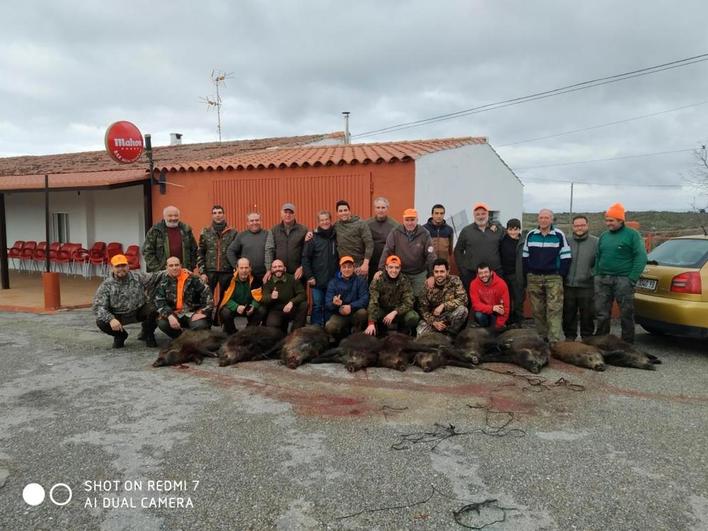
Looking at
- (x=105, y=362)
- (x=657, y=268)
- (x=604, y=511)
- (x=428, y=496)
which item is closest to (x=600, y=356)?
(x=657, y=268)

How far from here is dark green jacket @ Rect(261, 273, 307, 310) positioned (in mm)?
7039

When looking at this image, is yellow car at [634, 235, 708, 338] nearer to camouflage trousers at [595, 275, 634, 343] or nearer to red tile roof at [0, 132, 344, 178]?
camouflage trousers at [595, 275, 634, 343]

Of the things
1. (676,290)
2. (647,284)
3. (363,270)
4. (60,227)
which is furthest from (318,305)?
(60,227)

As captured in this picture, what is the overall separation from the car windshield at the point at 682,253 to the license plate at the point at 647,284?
0.89 feet

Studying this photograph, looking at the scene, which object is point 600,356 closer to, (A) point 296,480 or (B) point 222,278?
(A) point 296,480

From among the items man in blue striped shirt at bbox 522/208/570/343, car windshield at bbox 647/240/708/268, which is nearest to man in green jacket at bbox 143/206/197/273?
man in blue striped shirt at bbox 522/208/570/343

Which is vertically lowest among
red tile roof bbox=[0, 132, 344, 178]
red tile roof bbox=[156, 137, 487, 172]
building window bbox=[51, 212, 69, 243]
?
building window bbox=[51, 212, 69, 243]

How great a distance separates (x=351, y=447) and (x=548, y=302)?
152 inches

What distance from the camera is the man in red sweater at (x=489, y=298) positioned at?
6633 millimetres

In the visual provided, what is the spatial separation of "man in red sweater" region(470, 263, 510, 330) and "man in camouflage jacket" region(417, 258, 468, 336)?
0.21 m

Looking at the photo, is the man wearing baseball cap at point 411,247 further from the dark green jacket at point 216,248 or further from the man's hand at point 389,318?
the dark green jacket at point 216,248

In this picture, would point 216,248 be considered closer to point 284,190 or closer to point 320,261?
point 320,261

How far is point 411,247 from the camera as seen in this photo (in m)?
6.82
